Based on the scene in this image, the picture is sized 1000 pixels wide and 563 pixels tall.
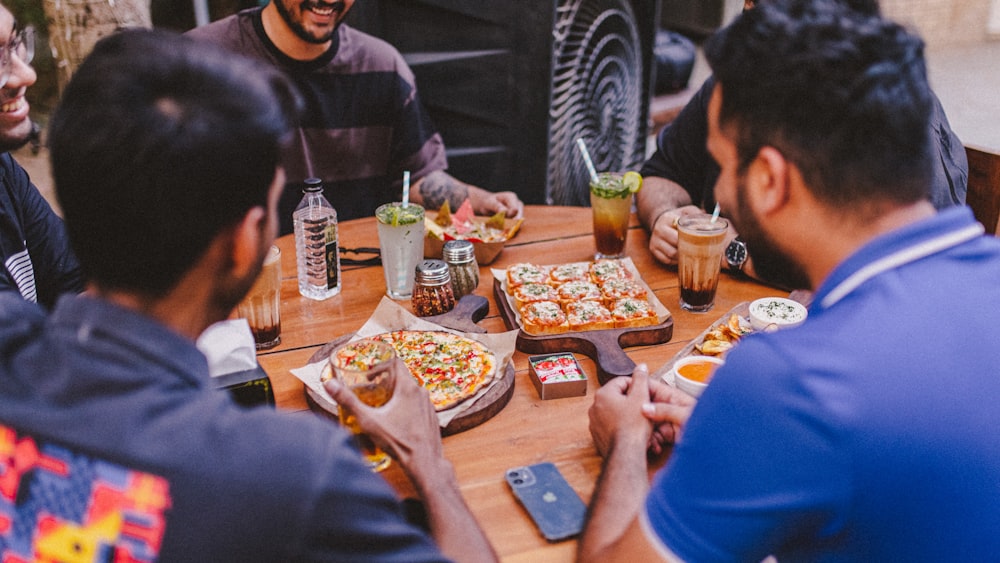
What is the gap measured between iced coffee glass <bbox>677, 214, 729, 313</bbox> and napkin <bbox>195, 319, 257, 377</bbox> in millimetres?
1106

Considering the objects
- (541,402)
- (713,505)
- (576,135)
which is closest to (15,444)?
(713,505)

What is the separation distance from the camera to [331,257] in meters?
2.15

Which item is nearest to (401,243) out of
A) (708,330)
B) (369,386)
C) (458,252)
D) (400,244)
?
(400,244)

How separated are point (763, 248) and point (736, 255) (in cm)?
107

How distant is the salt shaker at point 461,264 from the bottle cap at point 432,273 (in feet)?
0.24

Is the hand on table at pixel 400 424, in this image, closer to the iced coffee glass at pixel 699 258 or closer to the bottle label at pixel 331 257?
the bottle label at pixel 331 257

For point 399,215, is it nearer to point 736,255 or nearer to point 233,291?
point 736,255

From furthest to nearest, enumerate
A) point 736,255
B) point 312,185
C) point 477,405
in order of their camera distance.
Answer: point 736,255, point 312,185, point 477,405

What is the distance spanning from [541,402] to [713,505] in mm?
720

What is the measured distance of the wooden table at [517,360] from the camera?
1401 millimetres

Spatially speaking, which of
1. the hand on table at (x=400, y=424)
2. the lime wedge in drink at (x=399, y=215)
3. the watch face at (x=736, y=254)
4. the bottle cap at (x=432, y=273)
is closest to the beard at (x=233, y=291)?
the hand on table at (x=400, y=424)

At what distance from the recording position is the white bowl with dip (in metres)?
1.88

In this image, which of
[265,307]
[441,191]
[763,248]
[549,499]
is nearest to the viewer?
[763,248]

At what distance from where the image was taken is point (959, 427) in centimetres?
98
